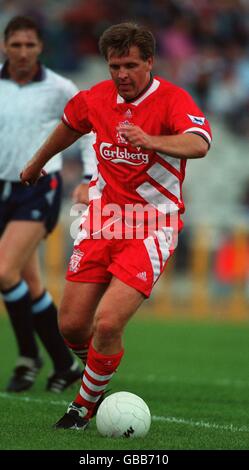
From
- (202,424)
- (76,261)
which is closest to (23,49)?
(76,261)

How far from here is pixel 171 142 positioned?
5.32 meters

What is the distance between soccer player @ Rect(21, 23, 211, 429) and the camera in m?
5.66

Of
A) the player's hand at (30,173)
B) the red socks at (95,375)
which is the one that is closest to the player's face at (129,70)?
the player's hand at (30,173)

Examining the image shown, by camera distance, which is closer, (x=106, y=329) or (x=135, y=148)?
(x=106, y=329)

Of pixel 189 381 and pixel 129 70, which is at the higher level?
pixel 129 70

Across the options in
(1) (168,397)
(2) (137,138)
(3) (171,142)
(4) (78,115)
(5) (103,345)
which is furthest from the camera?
(1) (168,397)

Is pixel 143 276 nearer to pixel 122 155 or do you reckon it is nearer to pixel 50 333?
pixel 122 155

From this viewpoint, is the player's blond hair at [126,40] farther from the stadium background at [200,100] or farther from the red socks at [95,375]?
the stadium background at [200,100]

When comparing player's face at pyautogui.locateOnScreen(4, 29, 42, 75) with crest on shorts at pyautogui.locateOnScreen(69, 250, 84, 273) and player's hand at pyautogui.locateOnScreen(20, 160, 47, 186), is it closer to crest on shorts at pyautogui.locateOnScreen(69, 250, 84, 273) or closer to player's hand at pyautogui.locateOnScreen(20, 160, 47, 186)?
player's hand at pyautogui.locateOnScreen(20, 160, 47, 186)

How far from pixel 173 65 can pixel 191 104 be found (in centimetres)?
1358

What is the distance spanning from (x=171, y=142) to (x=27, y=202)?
8.95 feet

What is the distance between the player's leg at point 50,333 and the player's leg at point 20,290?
120 millimetres

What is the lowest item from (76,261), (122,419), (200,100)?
(200,100)
